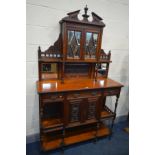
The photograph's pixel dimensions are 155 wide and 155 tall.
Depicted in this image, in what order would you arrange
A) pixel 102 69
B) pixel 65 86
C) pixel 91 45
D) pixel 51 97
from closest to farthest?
pixel 51 97
pixel 65 86
pixel 91 45
pixel 102 69

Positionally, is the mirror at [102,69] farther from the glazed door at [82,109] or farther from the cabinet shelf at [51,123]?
the cabinet shelf at [51,123]

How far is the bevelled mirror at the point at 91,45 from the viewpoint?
1.69m

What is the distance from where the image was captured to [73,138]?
193 cm

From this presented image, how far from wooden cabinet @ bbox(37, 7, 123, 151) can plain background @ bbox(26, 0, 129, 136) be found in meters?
0.11

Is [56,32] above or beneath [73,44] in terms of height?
above

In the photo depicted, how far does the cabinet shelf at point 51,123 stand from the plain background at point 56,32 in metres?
0.26

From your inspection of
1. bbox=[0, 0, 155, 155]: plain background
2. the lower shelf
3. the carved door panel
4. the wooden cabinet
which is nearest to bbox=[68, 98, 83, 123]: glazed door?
the wooden cabinet

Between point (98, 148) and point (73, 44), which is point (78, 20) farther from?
point (98, 148)

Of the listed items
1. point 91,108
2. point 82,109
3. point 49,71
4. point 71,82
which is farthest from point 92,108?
point 49,71

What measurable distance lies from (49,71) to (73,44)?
0.50 m

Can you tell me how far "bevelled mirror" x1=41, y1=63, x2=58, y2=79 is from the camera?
5.67ft
